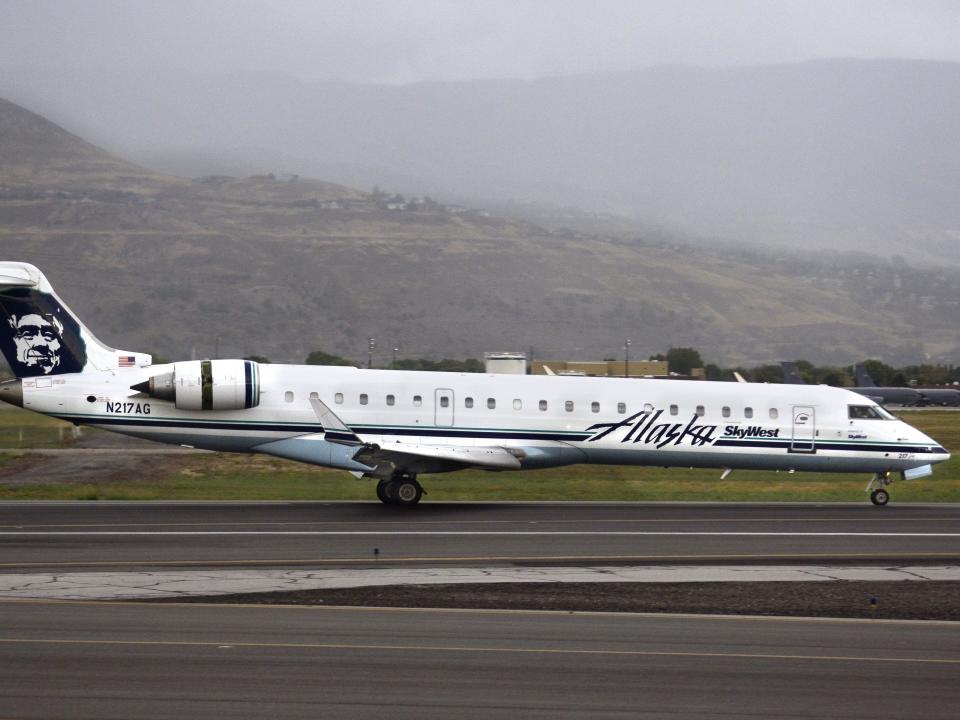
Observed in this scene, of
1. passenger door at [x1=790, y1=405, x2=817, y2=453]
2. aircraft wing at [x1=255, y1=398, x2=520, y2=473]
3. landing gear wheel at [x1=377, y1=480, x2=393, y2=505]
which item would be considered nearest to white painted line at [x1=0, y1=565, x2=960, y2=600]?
aircraft wing at [x1=255, y1=398, x2=520, y2=473]

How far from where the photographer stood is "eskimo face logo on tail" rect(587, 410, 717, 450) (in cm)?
2967

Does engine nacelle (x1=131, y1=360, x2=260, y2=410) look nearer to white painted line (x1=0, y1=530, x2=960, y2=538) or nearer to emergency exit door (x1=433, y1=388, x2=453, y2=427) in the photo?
emergency exit door (x1=433, y1=388, x2=453, y2=427)

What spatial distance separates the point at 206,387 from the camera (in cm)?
2833

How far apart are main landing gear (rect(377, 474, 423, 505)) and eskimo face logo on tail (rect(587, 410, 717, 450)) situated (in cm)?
433

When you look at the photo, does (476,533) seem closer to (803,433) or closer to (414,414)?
(414,414)

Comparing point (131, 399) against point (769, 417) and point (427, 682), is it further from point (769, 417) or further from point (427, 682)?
point (427, 682)

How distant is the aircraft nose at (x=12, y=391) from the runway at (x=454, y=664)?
1416 cm

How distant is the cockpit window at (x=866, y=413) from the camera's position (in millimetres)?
30938

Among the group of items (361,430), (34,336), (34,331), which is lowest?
(361,430)

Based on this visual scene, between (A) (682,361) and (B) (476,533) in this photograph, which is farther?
(A) (682,361)

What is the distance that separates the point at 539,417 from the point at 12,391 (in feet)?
39.0

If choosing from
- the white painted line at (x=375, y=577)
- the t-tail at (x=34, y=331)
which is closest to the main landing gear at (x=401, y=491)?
the t-tail at (x=34, y=331)

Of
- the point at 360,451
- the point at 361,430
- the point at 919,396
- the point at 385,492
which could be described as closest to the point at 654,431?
the point at 385,492

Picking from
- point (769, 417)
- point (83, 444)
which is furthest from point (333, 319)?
point (769, 417)
